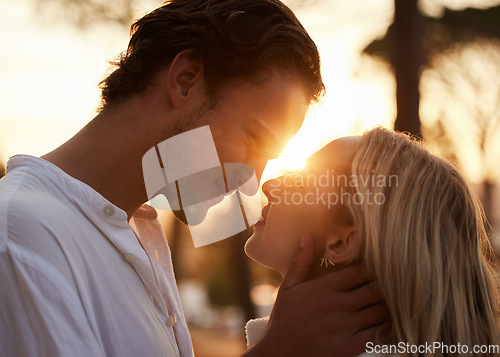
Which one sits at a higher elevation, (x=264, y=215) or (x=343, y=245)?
(x=264, y=215)

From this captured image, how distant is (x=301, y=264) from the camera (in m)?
1.97

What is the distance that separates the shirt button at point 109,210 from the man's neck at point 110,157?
20 centimetres

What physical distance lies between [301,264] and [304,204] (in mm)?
235

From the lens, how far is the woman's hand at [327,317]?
69.3 inches

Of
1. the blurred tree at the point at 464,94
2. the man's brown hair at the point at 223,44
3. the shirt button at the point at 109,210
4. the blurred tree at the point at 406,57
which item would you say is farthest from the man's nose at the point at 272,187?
the blurred tree at the point at 464,94

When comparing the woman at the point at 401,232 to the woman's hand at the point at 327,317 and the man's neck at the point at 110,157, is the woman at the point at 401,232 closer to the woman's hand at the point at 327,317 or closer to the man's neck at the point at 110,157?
the woman's hand at the point at 327,317

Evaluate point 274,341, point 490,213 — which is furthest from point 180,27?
point 490,213

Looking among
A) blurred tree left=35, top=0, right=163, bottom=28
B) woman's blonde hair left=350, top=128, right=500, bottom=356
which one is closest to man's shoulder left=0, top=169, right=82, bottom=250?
woman's blonde hair left=350, top=128, right=500, bottom=356

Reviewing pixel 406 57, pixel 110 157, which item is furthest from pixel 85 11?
pixel 110 157

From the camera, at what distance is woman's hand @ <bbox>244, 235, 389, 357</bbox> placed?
5.77 ft

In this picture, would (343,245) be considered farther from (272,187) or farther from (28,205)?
(28,205)

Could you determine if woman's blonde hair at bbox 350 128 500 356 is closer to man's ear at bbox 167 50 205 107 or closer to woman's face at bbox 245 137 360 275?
woman's face at bbox 245 137 360 275

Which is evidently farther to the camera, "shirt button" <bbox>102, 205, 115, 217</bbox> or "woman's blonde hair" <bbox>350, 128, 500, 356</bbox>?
"shirt button" <bbox>102, 205, 115, 217</bbox>

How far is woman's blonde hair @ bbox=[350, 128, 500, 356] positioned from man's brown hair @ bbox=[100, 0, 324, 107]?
618 mm
